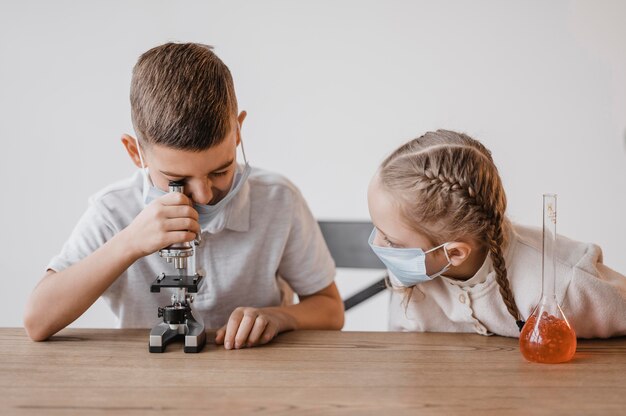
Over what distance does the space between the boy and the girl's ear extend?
1.25ft

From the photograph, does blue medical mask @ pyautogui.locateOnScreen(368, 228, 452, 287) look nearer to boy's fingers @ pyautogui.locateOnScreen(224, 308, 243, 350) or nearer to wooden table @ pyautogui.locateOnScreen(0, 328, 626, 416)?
wooden table @ pyautogui.locateOnScreen(0, 328, 626, 416)

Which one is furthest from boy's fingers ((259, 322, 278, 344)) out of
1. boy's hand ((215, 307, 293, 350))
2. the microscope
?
the microscope

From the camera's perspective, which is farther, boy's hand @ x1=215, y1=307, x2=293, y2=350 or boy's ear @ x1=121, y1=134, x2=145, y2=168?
boy's ear @ x1=121, y1=134, x2=145, y2=168

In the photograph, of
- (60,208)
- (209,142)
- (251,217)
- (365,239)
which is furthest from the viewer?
(60,208)

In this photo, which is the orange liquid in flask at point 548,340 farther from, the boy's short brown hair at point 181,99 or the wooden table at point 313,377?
the boy's short brown hair at point 181,99

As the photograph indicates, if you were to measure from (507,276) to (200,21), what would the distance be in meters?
1.77

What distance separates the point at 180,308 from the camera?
1399 mm

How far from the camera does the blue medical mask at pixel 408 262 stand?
1.44m

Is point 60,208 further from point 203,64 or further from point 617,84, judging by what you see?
point 617,84

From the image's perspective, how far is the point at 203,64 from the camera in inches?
58.4

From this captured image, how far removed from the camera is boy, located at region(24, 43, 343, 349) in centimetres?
140

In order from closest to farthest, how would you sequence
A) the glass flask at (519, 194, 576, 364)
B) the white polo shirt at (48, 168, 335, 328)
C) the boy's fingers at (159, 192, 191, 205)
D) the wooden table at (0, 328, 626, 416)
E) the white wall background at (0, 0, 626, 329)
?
the wooden table at (0, 328, 626, 416)
the glass flask at (519, 194, 576, 364)
the boy's fingers at (159, 192, 191, 205)
the white polo shirt at (48, 168, 335, 328)
the white wall background at (0, 0, 626, 329)

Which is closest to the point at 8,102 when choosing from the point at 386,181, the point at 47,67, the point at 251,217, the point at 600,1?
the point at 47,67

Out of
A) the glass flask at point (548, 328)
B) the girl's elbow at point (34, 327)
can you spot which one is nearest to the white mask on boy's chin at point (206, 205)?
the girl's elbow at point (34, 327)
